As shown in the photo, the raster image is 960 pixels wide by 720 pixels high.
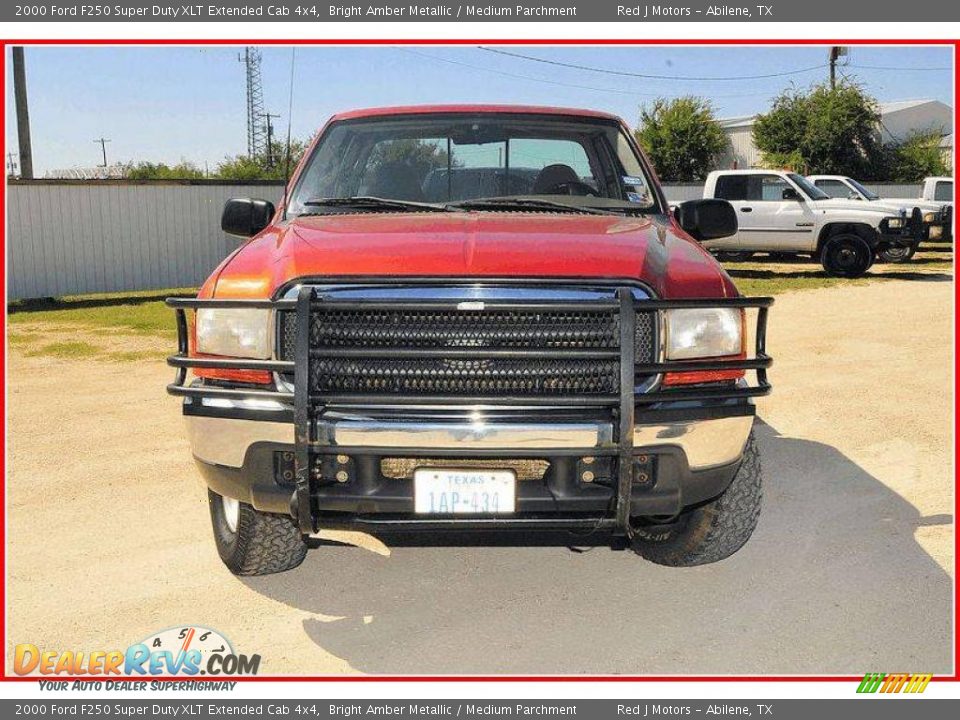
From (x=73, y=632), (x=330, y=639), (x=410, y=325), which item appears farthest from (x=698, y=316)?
(x=73, y=632)

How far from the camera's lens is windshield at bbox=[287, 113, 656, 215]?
4320 millimetres

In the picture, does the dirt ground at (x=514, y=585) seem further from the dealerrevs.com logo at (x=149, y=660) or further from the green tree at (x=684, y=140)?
the green tree at (x=684, y=140)

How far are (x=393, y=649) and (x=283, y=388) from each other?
994mm

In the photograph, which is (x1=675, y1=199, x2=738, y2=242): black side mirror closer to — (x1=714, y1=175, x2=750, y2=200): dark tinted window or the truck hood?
the truck hood

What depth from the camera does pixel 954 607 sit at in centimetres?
344

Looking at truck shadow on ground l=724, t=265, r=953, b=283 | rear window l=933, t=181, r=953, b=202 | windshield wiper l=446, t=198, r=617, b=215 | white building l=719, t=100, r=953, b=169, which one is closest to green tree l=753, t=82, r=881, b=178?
white building l=719, t=100, r=953, b=169

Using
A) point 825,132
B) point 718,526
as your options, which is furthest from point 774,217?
point 825,132

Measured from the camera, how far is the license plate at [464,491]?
2939mm

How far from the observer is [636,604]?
360 centimetres

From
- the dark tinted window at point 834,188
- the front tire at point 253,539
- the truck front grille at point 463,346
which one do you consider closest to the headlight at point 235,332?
the truck front grille at point 463,346

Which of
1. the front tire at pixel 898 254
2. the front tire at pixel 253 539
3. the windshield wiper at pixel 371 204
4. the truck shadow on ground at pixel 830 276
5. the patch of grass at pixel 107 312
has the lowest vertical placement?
the patch of grass at pixel 107 312

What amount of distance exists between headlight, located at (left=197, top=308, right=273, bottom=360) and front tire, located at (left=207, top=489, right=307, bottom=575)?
67 centimetres

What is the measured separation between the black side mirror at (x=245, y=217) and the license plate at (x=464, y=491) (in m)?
1.97

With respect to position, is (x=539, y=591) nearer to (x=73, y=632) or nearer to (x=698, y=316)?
(x=698, y=316)
